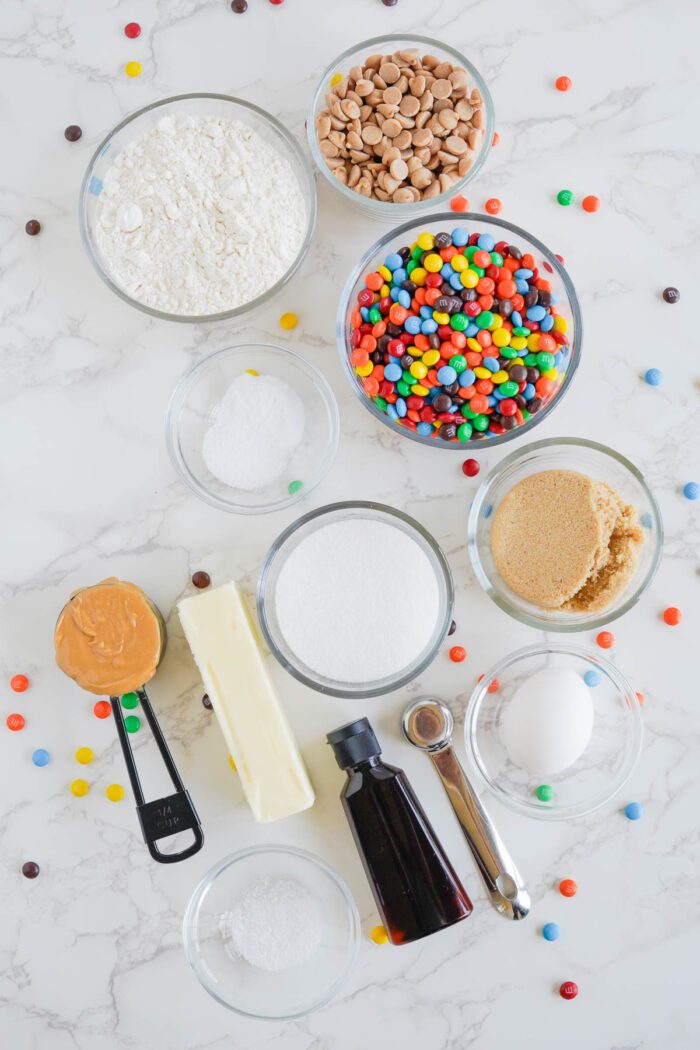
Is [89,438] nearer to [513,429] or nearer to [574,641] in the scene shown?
[513,429]

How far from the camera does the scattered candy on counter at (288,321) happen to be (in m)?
1.70

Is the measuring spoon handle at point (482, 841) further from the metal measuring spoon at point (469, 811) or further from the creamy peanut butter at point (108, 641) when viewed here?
the creamy peanut butter at point (108, 641)

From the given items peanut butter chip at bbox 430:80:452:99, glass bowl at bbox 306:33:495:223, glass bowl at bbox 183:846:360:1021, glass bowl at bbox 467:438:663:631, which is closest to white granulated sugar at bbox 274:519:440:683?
glass bowl at bbox 467:438:663:631

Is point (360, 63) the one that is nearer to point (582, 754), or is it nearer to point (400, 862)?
point (582, 754)

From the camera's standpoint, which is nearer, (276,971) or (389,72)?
(389,72)

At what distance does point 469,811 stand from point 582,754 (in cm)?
27

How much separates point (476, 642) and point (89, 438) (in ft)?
3.14

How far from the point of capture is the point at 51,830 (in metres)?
1.73

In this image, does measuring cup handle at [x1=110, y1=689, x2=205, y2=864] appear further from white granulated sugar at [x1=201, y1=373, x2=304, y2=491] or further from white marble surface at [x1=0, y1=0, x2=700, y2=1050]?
white granulated sugar at [x1=201, y1=373, x2=304, y2=491]

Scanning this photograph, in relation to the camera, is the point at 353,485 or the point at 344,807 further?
the point at 353,485

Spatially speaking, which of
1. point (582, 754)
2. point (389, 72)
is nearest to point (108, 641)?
point (582, 754)

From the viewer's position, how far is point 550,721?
1571 mm

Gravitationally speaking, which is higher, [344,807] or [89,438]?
[89,438]

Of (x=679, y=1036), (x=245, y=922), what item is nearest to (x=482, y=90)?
(x=245, y=922)
